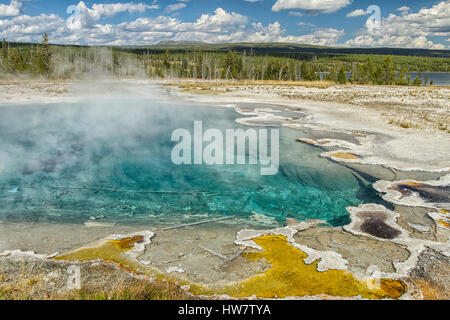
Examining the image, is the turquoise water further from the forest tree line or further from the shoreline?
the forest tree line

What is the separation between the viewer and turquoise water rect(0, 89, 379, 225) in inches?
259

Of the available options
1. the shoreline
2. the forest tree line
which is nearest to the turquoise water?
the shoreline

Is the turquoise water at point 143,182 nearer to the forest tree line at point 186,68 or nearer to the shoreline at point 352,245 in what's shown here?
the shoreline at point 352,245

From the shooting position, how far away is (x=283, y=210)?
6.74m

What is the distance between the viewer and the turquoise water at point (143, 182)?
6.59 m

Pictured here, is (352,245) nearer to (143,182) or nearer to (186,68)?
(143,182)

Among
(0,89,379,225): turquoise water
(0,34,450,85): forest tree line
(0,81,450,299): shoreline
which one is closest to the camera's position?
(0,81,450,299): shoreline

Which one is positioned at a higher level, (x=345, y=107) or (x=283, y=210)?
(x=345, y=107)

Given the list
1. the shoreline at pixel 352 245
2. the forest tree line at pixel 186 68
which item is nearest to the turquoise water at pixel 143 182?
the shoreline at pixel 352 245

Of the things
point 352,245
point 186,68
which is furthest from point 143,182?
point 186,68

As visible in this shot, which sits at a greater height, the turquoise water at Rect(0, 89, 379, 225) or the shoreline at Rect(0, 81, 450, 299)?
the turquoise water at Rect(0, 89, 379, 225)
